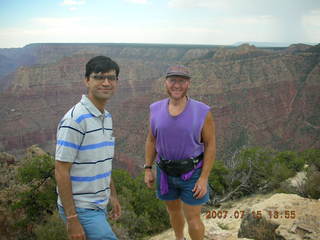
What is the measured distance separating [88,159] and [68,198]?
0.28 m

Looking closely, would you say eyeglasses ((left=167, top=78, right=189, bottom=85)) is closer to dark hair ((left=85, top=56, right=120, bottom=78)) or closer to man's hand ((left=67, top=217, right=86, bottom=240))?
dark hair ((left=85, top=56, right=120, bottom=78))

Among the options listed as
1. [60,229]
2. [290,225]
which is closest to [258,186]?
[290,225]

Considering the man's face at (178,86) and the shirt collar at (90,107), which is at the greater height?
the man's face at (178,86)

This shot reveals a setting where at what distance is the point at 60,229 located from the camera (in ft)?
13.9

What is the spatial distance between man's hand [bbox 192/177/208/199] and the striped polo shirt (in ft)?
2.94

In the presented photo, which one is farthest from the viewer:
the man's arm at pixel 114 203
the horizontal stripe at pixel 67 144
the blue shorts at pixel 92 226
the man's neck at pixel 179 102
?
the man's neck at pixel 179 102

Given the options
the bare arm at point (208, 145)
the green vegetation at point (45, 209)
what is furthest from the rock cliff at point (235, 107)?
the bare arm at point (208, 145)

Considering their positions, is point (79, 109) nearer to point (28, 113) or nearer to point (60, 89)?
point (28, 113)

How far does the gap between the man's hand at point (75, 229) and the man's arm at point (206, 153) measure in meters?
1.11

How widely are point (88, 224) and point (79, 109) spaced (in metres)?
0.79

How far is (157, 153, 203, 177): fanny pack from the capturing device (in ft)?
9.08

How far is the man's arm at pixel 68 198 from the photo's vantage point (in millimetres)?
1991

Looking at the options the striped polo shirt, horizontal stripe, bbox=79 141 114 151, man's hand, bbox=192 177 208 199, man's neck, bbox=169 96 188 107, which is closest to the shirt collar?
the striped polo shirt

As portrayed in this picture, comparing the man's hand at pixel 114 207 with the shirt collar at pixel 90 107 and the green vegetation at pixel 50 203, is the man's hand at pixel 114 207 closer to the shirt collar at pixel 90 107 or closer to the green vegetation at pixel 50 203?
the shirt collar at pixel 90 107
